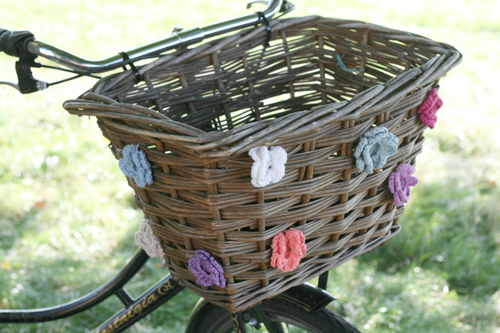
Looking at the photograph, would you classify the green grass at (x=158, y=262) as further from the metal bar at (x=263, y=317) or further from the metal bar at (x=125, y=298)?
the metal bar at (x=263, y=317)

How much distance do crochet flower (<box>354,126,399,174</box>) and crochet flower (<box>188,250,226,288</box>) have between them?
0.30 meters

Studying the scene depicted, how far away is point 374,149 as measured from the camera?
820mm

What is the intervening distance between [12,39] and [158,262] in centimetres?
143

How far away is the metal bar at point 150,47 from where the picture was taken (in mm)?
987

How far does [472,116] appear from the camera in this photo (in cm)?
293

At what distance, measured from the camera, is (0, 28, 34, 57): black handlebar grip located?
1007 millimetres

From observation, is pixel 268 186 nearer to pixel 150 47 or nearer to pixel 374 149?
pixel 374 149

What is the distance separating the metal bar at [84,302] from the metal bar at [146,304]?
0.28 feet

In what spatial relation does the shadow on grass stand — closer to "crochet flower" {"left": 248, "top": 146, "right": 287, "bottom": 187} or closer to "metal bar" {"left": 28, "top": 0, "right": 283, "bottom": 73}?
"metal bar" {"left": 28, "top": 0, "right": 283, "bottom": 73}

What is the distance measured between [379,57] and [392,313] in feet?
3.35

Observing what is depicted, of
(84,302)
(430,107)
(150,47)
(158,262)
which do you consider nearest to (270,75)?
(150,47)

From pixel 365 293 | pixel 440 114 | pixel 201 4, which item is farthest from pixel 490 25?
pixel 365 293

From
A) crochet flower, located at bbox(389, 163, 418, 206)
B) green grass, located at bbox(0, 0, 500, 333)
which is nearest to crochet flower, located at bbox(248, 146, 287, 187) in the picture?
crochet flower, located at bbox(389, 163, 418, 206)

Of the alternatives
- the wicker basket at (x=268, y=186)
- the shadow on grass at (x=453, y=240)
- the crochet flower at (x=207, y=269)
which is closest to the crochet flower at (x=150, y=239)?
the wicker basket at (x=268, y=186)
